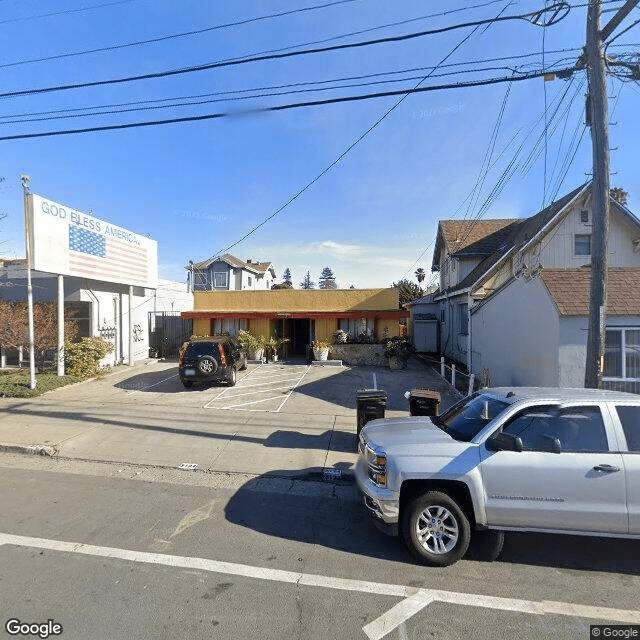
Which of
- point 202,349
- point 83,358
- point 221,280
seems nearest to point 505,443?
point 202,349

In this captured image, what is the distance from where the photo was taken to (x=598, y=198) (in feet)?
19.1

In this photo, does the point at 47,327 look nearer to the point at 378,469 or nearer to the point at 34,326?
the point at 34,326

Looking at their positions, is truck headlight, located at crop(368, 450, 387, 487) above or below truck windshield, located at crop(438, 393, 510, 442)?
below

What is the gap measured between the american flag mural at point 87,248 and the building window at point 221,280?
49.3 ft

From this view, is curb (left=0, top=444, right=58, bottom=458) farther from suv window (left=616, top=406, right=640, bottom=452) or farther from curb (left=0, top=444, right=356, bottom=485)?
suv window (left=616, top=406, right=640, bottom=452)

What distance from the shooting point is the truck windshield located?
13.2 ft

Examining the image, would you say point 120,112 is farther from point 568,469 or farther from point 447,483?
point 568,469

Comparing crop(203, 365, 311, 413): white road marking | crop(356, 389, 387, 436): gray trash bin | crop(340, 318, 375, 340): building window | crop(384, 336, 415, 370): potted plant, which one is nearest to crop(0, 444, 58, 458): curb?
crop(203, 365, 311, 413): white road marking

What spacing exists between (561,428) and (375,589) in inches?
92.7

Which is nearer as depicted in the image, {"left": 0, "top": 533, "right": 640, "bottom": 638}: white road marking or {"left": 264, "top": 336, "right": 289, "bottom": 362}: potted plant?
{"left": 0, "top": 533, "right": 640, "bottom": 638}: white road marking

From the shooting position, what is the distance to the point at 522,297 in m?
10.3

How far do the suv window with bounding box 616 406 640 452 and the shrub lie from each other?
1516cm

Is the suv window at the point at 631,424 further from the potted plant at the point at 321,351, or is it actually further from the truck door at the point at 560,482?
the potted plant at the point at 321,351

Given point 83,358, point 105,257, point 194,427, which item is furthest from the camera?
point 105,257
